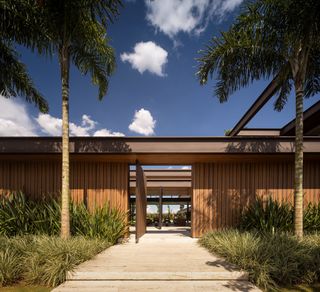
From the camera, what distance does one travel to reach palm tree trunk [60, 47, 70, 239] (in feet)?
23.2

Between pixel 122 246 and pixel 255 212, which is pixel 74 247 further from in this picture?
pixel 255 212

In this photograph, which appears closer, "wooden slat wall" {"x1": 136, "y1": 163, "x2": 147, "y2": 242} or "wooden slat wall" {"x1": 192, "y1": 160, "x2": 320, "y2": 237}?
"wooden slat wall" {"x1": 136, "y1": 163, "x2": 147, "y2": 242}

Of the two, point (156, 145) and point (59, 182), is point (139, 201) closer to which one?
point (156, 145)

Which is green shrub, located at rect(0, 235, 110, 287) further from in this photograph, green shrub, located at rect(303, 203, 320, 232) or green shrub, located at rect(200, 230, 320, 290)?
green shrub, located at rect(303, 203, 320, 232)

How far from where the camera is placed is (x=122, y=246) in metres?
8.38

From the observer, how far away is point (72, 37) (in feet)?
24.0

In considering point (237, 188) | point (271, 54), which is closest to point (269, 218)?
point (237, 188)

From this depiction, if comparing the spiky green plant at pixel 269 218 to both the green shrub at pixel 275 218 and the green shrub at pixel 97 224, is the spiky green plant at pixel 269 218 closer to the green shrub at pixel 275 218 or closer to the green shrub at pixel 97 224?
the green shrub at pixel 275 218

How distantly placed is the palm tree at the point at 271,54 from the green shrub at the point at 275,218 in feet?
4.30

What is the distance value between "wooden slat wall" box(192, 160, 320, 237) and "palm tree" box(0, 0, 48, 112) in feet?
21.6

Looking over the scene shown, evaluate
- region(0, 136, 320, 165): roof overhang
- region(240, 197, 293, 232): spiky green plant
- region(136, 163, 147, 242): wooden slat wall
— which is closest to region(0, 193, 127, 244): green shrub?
region(136, 163, 147, 242): wooden slat wall

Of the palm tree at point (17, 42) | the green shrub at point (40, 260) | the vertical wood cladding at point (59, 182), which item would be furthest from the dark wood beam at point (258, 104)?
the green shrub at point (40, 260)

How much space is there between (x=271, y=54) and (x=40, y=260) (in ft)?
25.4

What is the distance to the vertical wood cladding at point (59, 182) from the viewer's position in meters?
9.94
